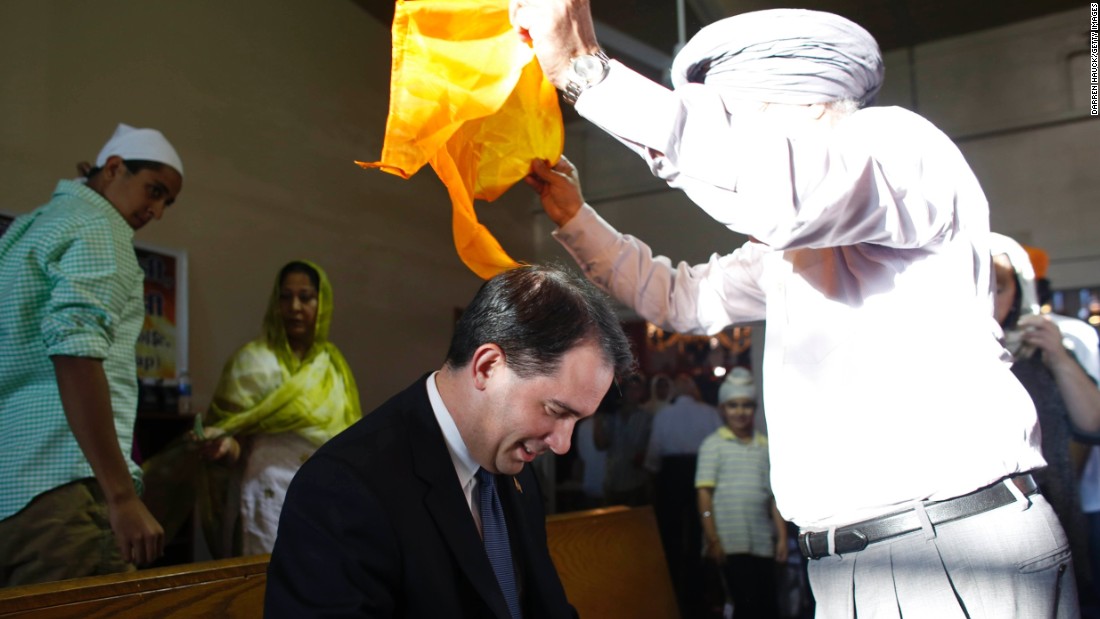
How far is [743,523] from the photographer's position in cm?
459

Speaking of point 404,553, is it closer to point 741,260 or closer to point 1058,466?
point 741,260

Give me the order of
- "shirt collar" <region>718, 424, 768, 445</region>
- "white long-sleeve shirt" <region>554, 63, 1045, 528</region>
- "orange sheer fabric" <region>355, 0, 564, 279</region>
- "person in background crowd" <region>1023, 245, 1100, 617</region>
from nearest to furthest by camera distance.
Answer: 1. "white long-sleeve shirt" <region>554, 63, 1045, 528</region>
2. "orange sheer fabric" <region>355, 0, 564, 279</region>
3. "person in background crowd" <region>1023, 245, 1100, 617</region>
4. "shirt collar" <region>718, 424, 768, 445</region>

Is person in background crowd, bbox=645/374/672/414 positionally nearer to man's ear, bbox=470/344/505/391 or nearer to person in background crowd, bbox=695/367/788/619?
person in background crowd, bbox=695/367/788/619

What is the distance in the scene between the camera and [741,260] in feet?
6.07

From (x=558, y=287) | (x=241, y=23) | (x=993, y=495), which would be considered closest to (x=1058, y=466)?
(x=993, y=495)

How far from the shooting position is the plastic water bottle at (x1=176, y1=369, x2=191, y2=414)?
4.39 m

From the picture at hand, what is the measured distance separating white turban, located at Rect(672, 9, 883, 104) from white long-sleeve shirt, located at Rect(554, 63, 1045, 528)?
0.09m

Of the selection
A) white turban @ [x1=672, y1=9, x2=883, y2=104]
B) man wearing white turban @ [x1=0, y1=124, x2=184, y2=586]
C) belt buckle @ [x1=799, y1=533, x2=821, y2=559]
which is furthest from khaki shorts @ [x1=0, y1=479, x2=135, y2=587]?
white turban @ [x1=672, y1=9, x2=883, y2=104]

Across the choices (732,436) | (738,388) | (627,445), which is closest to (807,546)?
(732,436)

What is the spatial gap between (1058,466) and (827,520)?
1.71m

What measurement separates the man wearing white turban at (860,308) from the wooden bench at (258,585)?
839 millimetres

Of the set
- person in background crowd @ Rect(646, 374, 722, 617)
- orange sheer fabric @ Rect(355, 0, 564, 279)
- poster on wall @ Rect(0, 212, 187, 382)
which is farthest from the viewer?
person in background crowd @ Rect(646, 374, 722, 617)

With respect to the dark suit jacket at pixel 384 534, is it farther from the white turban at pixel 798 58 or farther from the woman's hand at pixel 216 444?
the woman's hand at pixel 216 444

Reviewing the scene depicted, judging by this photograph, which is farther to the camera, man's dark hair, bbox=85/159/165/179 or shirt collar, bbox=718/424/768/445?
shirt collar, bbox=718/424/768/445
